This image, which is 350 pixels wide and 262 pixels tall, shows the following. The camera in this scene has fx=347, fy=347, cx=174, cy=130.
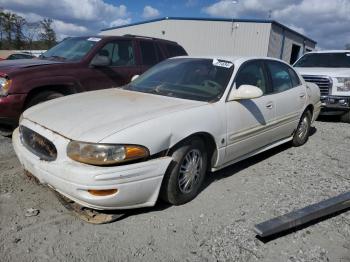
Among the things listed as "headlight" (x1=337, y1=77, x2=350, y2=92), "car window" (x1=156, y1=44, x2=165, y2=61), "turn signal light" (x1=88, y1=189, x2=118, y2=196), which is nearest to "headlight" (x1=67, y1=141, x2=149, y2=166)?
"turn signal light" (x1=88, y1=189, x2=118, y2=196)

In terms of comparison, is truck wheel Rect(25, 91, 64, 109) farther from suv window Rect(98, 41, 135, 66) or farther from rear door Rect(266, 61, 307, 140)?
rear door Rect(266, 61, 307, 140)

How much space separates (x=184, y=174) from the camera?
341 cm

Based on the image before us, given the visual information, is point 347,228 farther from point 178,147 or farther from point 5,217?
point 5,217

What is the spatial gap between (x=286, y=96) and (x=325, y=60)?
18.2 feet

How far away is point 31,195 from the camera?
3520mm

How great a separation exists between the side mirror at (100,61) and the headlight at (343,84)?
18.4ft

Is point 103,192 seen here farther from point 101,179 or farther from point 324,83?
point 324,83

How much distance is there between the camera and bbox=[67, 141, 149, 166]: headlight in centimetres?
278

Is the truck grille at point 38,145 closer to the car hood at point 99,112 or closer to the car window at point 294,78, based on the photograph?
the car hood at point 99,112

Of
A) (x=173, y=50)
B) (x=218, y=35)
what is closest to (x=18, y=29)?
(x=218, y=35)

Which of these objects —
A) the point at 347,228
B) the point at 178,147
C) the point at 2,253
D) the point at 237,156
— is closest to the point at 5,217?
the point at 2,253

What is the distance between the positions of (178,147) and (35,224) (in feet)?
4.69

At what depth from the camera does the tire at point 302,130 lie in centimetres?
575

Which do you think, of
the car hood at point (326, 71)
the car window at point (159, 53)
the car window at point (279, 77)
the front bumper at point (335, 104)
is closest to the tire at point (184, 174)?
the car window at point (279, 77)
